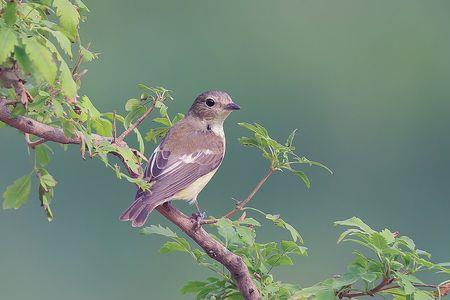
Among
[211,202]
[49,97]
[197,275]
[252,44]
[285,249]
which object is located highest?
[252,44]

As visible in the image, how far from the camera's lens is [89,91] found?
64.4 ft

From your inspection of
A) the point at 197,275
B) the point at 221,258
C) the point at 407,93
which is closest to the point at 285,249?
the point at 221,258

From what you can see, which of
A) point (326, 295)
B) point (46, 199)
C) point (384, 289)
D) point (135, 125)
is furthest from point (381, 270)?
point (46, 199)

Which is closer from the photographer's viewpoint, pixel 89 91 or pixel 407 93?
pixel 89 91

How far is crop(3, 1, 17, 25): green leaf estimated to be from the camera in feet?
13.0

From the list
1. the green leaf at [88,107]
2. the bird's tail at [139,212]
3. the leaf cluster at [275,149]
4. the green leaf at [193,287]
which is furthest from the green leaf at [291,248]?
the green leaf at [88,107]

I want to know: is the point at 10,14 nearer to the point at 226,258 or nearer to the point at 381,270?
the point at 226,258

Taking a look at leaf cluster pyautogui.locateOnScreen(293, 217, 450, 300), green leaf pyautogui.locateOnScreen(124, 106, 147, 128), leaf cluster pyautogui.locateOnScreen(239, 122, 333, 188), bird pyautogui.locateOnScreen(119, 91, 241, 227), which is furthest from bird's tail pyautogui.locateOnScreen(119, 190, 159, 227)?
leaf cluster pyautogui.locateOnScreen(293, 217, 450, 300)

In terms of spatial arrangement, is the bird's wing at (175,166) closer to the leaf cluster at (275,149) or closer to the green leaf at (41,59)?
the leaf cluster at (275,149)

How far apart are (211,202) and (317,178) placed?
7.48 ft

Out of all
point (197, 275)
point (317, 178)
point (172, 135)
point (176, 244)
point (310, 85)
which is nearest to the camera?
point (176, 244)

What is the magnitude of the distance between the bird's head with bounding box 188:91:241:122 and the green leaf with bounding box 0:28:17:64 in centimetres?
281

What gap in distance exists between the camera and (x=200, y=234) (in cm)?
455

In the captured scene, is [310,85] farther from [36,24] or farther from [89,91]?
[36,24]
